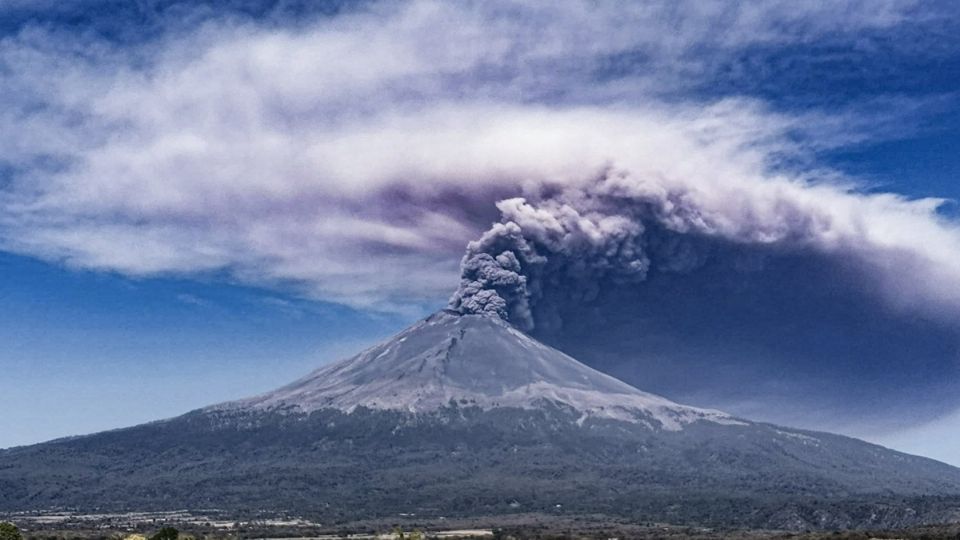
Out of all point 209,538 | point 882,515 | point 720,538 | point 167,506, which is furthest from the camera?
point 167,506

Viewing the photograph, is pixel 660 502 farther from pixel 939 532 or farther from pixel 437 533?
pixel 939 532

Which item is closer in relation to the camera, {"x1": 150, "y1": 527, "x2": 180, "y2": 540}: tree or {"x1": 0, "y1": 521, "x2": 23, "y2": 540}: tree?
{"x1": 0, "y1": 521, "x2": 23, "y2": 540}: tree

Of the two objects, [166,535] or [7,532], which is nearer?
[7,532]

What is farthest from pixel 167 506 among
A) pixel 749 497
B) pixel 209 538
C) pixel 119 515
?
pixel 749 497

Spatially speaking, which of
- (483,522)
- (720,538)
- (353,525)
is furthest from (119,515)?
(720,538)

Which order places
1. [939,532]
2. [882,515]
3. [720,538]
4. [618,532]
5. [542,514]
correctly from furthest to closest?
[542,514]
[882,515]
[618,532]
[720,538]
[939,532]

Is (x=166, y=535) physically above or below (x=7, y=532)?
below

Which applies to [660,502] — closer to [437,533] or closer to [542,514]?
[542,514]

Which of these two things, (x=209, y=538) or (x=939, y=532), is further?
(x=209, y=538)

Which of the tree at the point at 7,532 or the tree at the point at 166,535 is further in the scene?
the tree at the point at 166,535
